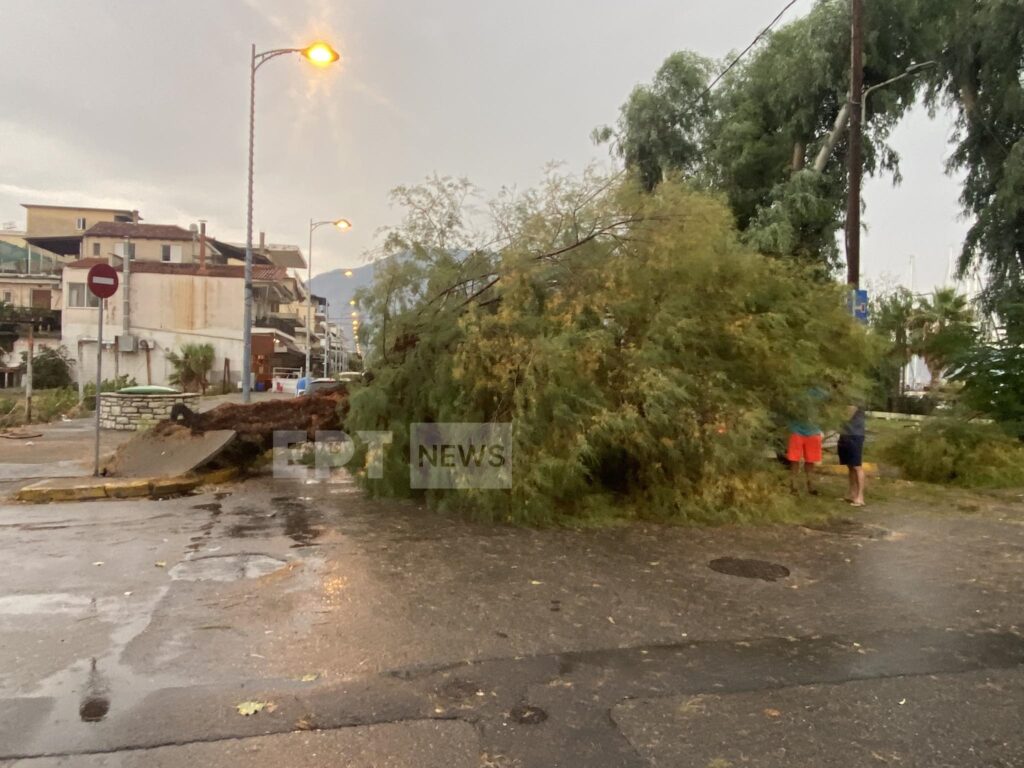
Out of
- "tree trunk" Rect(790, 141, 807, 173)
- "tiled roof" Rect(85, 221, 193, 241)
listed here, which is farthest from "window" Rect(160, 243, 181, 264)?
"tree trunk" Rect(790, 141, 807, 173)

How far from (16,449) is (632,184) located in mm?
12379

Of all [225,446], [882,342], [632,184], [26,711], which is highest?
[632,184]

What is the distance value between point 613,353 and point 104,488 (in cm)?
652

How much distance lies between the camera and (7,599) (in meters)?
5.09

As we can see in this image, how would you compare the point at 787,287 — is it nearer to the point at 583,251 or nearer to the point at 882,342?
the point at 882,342

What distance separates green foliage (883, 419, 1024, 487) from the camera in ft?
34.2

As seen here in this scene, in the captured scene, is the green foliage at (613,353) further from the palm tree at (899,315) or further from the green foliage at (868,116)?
the palm tree at (899,315)

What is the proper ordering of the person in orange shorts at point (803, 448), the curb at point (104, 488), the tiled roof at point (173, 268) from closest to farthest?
1. the person in orange shorts at point (803, 448)
2. the curb at point (104, 488)
3. the tiled roof at point (173, 268)

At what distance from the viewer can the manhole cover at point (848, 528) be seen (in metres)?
7.29

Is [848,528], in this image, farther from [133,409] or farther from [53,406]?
[53,406]

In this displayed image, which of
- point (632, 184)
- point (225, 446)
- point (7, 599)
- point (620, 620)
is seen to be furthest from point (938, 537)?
point (225, 446)

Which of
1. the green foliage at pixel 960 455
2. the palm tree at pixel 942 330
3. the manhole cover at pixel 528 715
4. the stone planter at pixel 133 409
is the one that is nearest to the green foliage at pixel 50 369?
the stone planter at pixel 133 409

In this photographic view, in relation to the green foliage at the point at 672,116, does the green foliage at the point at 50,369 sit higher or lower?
lower

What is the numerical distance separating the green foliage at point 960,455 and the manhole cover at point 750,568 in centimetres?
617
